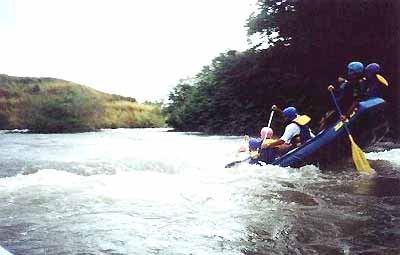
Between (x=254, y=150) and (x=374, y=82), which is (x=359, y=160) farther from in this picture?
(x=254, y=150)

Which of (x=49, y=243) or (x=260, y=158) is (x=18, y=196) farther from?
(x=260, y=158)

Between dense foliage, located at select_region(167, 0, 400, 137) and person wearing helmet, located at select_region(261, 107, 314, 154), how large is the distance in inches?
10.7

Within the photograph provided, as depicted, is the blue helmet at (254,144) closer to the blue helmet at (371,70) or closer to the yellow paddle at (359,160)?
the yellow paddle at (359,160)

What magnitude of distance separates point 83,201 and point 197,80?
3.80ft

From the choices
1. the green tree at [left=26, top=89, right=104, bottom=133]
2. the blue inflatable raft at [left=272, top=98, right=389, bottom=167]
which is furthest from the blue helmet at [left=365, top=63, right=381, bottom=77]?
the green tree at [left=26, top=89, right=104, bottom=133]

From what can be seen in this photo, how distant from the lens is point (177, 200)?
227 centimetres

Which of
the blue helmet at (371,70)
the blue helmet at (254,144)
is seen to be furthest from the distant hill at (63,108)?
the blue helmet at (371,70)

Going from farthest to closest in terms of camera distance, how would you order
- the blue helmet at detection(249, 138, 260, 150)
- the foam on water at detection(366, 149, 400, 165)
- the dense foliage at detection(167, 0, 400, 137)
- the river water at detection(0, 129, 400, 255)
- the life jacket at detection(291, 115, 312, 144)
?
1. the foam on water at detection(366, 149, 400, 165)
2. the dense foliage at detection(167, 0, 400, 137)
3. the blue helmet at detection(249, 138, 260, 150)
4. the life jacket at detection(291, 115, 312, 144)
5. the river water at detection(0, 129, 400, 255)

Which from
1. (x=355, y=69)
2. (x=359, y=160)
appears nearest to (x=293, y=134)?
(x=359, y=160)

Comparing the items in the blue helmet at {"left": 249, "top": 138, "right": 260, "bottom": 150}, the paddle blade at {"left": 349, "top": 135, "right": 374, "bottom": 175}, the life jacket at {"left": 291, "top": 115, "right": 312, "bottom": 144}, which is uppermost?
the life jacket at {"left": 291, "top": 115, "right": 312, "bottom": 144}

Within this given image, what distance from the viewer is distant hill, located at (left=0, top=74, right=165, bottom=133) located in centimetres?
237

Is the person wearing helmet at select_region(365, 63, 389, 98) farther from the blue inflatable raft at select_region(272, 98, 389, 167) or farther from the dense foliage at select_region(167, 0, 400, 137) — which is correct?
the dense foliage at select_region(167, 0, 400, 137)

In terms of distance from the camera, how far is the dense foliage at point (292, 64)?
3.32 meters

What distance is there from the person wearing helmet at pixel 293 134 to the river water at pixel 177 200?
186 mm
